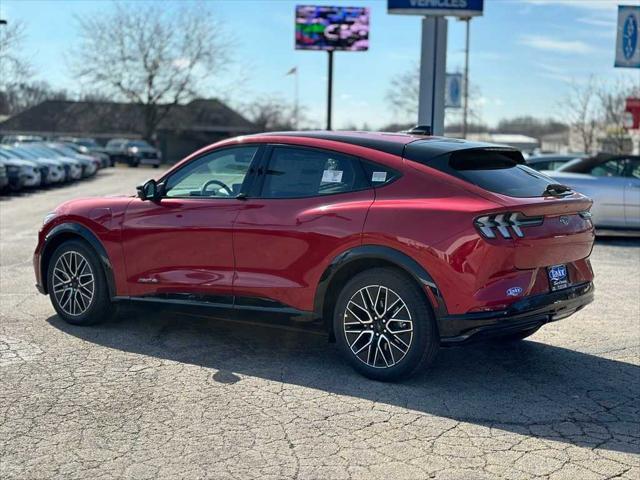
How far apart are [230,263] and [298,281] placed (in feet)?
2.03

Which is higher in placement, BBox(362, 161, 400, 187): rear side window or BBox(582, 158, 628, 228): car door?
BBox(362, 161, 400, 187): rear side window

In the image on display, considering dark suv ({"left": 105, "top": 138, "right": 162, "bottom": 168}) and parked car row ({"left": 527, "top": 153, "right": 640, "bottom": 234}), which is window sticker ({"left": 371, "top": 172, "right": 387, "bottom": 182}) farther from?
dark suv ({"left": 105, "top": 138, "right": 162, "bottom": 168})

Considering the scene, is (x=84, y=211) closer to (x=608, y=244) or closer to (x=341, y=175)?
(x=341, y=175)

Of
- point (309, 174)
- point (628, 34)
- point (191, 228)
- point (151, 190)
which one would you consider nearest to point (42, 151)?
point (628, 34)

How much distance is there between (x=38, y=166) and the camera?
82.3 ft

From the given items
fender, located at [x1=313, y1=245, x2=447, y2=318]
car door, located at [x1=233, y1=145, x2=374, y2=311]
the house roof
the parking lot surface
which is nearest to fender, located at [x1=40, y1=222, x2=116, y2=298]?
the parking lot surface

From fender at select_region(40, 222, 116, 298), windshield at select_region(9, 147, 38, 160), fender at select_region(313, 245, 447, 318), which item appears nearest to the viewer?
fender at select_region(313, 245, 447, 318)

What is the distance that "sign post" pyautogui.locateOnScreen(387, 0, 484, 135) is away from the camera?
49.9 feet

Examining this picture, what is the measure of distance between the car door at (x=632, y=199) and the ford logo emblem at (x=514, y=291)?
29.5ft

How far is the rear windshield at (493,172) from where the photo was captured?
5020 millimetres

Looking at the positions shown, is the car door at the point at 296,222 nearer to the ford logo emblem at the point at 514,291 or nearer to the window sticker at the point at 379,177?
the window sticker at the point at 379,177

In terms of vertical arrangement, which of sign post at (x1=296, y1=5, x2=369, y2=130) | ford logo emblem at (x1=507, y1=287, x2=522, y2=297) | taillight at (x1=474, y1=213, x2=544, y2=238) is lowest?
ford logo emblem at (x1=507, y1=287, x2=522, y2=297)

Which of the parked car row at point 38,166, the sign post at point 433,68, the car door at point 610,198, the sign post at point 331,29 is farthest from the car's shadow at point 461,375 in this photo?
the sign post at point 331,29

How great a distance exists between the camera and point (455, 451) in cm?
400
